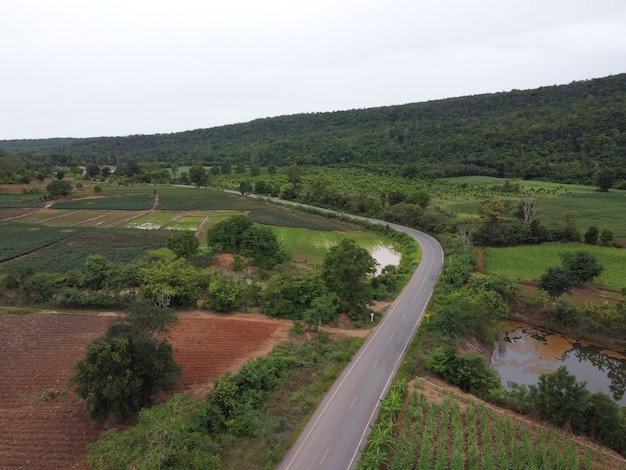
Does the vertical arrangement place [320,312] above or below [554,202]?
above

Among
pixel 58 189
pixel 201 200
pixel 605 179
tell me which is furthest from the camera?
pixel 201 200

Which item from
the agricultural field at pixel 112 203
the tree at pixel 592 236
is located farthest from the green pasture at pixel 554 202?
the agricultural field at pixel 112 203

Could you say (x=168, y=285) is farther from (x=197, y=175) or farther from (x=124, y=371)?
(x=197, y=175)

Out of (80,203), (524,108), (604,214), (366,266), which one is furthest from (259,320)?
(524,108)

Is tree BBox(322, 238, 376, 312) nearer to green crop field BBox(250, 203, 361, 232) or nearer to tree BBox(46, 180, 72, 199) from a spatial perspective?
green crop field BBox(250, 203, 361, 232)

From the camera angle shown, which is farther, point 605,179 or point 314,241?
point 605,179

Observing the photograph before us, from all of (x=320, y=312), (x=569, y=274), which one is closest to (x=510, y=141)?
(x=569, y=274)
